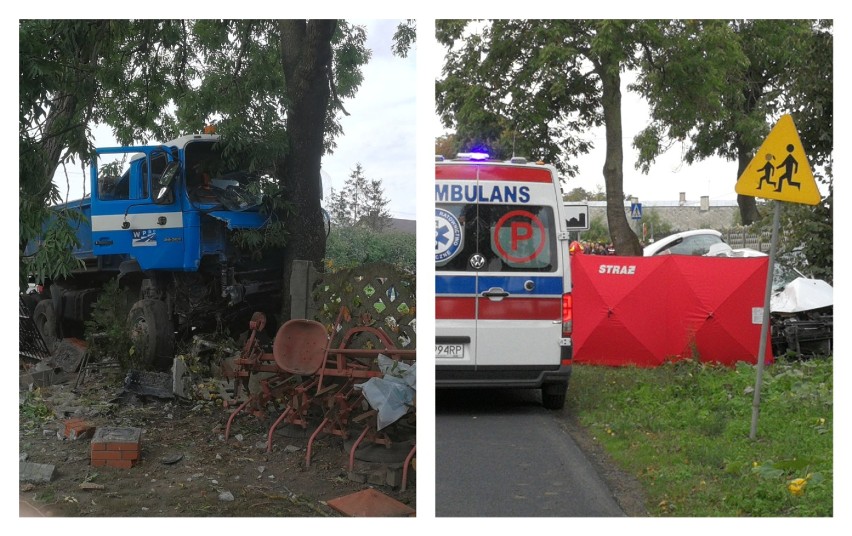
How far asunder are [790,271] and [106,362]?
8.22 m

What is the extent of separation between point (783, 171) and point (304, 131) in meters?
3.43

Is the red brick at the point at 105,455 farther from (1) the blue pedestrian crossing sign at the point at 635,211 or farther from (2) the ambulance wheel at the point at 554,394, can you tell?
(1) the blue pedestrian crossing sign at the point at 635,211

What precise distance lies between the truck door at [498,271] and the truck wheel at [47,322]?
308cm

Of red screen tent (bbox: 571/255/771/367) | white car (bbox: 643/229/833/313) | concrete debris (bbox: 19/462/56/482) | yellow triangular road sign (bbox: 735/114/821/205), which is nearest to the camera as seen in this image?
concrete debris (bbox: 19/462/56/482)

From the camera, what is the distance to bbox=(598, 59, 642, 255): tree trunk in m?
13.4

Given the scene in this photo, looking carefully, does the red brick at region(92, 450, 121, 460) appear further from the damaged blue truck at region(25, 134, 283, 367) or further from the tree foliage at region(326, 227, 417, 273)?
the tree foliage at region(326, 227, 417, 273)

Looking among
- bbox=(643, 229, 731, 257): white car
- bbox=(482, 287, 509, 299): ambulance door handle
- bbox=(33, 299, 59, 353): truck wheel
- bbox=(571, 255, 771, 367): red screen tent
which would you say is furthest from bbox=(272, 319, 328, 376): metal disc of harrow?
bbox=(643, 229, 731, 257): white car

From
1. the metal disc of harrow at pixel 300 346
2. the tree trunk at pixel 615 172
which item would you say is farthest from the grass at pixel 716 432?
the tree trunk at pixel 615 172

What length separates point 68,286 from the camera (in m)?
6.70

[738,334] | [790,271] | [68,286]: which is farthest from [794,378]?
[68,286]

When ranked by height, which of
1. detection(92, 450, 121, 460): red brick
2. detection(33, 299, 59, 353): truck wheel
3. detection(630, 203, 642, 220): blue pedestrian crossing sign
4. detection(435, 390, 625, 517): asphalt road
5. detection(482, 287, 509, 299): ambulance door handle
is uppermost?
detection(630, 203, 642, 220): blue pedestrian crossing sign

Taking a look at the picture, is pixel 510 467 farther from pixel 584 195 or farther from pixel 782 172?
pixel 584 195

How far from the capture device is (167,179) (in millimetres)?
7660
